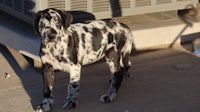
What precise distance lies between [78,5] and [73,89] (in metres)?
1.71

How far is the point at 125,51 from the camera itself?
6.25 metres

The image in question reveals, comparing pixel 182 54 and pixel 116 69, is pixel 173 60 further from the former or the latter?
pixel 116 69

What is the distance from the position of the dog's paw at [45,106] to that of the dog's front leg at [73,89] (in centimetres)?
15

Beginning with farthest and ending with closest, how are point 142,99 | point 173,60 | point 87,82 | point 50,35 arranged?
point 173,60, point 87,82, point 142,99, point 50,35

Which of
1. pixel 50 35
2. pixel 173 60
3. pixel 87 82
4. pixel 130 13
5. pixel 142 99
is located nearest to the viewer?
pixel 50 35

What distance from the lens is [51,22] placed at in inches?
216

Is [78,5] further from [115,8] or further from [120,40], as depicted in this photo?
[120,40]

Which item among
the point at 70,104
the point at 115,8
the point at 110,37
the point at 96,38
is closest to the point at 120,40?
the point at 110,37

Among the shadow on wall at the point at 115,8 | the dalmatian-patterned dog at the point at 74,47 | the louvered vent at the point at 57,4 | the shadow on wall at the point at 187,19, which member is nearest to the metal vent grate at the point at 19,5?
the louvered vent at the point at 57,4

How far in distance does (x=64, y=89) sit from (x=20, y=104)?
572mm

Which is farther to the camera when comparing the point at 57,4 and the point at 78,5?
the point at 78,5

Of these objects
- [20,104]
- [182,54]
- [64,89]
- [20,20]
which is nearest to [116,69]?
[64,89]

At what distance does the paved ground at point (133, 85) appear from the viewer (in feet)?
19.2

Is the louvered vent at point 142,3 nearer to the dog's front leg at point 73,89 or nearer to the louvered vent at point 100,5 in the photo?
the louvered vent at point 100,5
